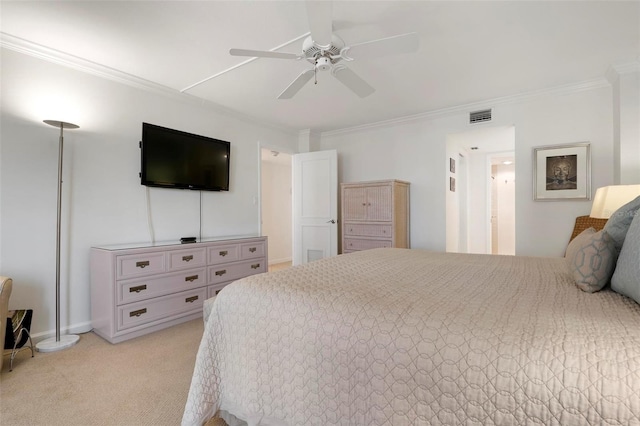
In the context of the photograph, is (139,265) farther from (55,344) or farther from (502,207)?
(502,207)

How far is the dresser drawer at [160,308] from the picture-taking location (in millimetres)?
2525

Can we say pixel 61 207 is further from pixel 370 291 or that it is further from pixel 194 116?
pixel 370 291

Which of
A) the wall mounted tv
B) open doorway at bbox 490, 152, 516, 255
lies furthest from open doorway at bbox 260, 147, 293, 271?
open doorway at bbox 490, 152, 516, 255

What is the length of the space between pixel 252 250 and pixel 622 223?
3238mm

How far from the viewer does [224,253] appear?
333 cm

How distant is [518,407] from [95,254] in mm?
3156

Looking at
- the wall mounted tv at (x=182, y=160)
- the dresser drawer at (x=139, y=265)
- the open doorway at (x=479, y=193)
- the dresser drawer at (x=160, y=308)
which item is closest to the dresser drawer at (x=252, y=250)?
the dresser drawer at (x=160, y=308)

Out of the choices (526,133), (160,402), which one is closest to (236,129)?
(160,402)

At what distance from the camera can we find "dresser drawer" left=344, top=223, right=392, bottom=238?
12.8 ft

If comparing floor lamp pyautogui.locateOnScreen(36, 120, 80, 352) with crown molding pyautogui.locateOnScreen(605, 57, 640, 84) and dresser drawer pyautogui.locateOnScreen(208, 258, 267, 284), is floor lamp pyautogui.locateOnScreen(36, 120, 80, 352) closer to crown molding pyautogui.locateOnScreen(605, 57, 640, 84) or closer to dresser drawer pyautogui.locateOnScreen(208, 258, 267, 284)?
dresser drawer pyautogui.locateOnScreen(208, 258, 267, 284)

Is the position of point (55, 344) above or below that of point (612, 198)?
below

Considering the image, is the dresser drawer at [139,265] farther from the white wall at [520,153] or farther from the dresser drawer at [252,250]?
the white wall at [520,153]

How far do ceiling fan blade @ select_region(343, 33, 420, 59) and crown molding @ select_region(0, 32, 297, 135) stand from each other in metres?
2.28

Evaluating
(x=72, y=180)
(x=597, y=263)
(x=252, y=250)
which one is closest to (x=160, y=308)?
(x=252, y=250)
